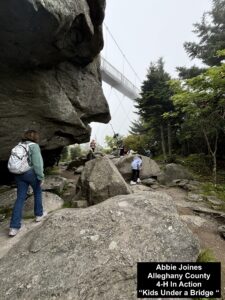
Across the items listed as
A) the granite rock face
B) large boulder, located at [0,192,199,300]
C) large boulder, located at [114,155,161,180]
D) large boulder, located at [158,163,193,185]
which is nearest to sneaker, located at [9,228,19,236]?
large boulder, located at [0,192,199,300]

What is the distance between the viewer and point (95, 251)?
15.0 feet

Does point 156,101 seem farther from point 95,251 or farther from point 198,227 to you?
point 95,251

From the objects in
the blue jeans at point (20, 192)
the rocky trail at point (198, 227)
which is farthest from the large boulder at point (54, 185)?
the blue jeans at point (20, 192)

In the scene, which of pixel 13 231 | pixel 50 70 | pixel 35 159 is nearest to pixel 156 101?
pixel 50 70

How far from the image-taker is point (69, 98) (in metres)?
11.2

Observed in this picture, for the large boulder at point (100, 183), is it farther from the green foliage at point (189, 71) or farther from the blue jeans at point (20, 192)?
the green foliage at point (189, 71)

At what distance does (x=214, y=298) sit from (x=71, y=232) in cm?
292

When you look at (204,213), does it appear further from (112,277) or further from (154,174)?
(154,174)

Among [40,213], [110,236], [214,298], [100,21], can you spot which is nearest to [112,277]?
[110,236]

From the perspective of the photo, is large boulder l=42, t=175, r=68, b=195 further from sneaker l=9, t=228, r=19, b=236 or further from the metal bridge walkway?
the metal bridge walkway

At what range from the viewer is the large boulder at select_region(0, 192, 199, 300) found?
402cm

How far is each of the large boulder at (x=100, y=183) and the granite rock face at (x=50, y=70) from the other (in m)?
2.83

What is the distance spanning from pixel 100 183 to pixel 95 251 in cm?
424

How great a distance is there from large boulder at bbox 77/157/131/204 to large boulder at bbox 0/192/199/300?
8.19ft
